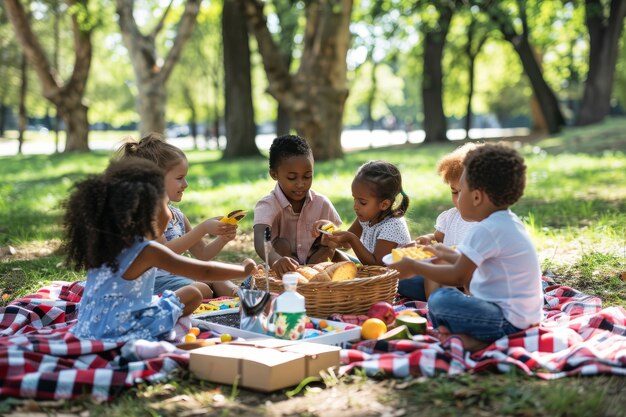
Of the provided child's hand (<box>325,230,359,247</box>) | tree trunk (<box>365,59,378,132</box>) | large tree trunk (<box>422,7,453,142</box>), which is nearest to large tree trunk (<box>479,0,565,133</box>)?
large tree trunk (<box>422,7,453,142</box>)

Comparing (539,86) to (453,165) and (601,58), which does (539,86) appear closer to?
(601,58)

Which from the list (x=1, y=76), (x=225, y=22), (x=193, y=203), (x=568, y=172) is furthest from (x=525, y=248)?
(x=1, y=76)

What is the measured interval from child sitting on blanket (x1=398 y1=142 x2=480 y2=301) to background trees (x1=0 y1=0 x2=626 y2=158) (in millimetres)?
7195

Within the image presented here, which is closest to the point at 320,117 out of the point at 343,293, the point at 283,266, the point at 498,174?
the point at 283,266

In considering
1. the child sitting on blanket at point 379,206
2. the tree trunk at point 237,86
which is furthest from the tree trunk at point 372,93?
the child sitting on blanket at point 379,206

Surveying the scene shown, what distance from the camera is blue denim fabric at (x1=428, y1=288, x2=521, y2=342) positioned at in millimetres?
3873

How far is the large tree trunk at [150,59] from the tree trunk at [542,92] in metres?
13.2

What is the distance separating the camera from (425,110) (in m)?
27.8

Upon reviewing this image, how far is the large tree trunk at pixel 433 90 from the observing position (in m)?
26.9

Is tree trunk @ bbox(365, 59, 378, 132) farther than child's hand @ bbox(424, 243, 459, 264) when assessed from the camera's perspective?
Yes

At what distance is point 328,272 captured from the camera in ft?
15.5

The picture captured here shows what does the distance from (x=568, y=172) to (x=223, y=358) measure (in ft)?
35.6

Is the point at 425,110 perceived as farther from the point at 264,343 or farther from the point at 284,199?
the point at 264,343

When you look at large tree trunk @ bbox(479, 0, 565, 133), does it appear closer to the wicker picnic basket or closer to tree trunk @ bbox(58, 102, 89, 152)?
tree trunk @ bbox(58, 102, 89, 152)
